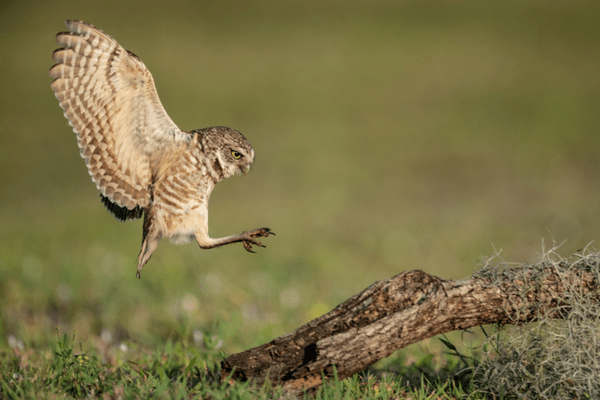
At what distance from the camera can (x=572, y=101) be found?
15.6 metres

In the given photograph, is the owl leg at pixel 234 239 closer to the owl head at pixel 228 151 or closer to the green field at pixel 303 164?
the owl head at pixel 228 151

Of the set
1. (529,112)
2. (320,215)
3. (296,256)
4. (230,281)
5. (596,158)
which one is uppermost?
(529,112)

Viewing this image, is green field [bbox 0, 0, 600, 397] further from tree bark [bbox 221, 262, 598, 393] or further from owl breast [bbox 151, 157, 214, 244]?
owl breast [bbox 151, 157, 214, 244]

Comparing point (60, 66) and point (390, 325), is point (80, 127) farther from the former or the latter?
point (390, 325)

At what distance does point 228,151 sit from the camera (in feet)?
7.70

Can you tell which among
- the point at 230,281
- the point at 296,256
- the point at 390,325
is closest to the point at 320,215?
the point at 296,256

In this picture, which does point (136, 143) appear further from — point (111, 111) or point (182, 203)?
point (182, 203)

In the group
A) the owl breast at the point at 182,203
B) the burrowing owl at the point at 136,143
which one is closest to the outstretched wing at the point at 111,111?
the burrowing owl at the point at 136,143

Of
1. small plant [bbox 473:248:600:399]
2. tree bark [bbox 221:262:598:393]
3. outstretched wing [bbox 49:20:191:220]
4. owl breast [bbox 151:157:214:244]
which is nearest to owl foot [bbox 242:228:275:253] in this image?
owl breast [bbox 151:157:214:244]

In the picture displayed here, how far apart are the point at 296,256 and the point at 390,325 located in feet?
16.0

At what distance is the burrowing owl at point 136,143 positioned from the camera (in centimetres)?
236

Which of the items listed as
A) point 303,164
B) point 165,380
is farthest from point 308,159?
point 165,380

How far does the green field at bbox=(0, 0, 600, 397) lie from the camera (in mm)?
5418

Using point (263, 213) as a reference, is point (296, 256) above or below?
below
